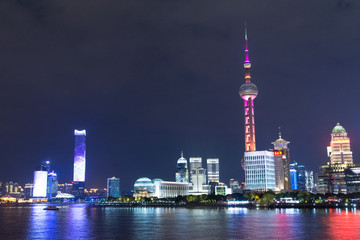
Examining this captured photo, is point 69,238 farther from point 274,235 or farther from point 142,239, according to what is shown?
point 274,235

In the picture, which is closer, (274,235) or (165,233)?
(274,235)

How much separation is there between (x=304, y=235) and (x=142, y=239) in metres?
31.2

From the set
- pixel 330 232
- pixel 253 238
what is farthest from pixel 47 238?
pixel 330 232

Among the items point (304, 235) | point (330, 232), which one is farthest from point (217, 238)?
point (330, 232)

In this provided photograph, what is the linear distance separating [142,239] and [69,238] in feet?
48.0

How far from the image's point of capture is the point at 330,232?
8100cm

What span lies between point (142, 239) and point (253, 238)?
67.5 feet

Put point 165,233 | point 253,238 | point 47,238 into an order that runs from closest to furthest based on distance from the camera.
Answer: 1. point 253,238
2. point 47,238
3. point 165,233

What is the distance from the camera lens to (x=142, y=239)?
7538 centimetres

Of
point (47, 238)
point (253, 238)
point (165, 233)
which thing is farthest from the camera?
point (165, 233)

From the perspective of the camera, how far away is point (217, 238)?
74438mm

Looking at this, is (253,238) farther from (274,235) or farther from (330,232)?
(330,232)

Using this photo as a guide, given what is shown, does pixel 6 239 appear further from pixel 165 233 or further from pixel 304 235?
pixel 304 235

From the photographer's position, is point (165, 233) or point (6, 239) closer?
point (6, 239)
